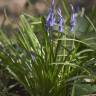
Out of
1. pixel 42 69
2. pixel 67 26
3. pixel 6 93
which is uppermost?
pixel 67 26

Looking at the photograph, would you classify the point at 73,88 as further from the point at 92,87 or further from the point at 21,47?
the point at 21,47

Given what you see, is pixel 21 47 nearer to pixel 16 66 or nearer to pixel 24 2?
pixel 16 66

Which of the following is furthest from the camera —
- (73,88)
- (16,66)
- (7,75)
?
(7,75)

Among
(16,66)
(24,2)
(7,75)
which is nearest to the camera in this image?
(16,66)

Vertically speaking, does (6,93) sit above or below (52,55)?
below

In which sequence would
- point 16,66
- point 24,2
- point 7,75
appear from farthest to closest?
point 24,2 < point 7,75 < point 16,66

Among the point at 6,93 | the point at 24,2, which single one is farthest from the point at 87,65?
the point at 24,2

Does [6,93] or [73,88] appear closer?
[73,88]

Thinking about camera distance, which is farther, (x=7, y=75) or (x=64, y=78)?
(x=7, y=75)

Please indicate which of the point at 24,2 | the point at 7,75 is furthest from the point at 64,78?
the point at 24,2
